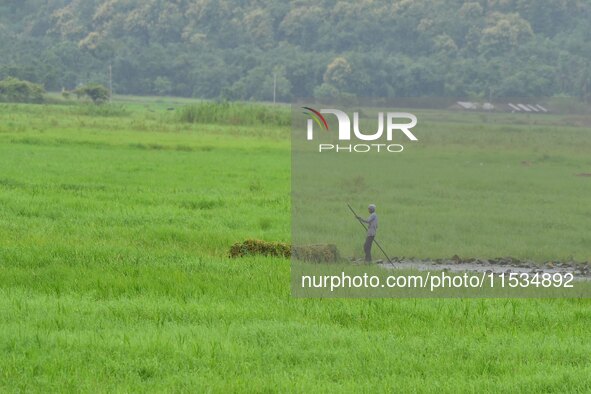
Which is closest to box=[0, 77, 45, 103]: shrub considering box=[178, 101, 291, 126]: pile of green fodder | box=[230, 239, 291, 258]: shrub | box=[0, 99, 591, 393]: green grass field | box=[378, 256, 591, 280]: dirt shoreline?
box=[178, 101, 291, 126]: pile of green fodder

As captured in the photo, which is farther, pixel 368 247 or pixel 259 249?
pixel 259 249

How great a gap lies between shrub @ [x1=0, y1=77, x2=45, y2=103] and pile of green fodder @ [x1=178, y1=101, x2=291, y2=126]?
19.7 m

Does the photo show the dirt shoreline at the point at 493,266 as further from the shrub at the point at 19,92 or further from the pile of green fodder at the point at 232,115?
the shrub at the point at 19,92

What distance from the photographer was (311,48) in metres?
96.5

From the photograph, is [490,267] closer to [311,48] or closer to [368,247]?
[368,247]

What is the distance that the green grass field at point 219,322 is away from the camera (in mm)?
6773

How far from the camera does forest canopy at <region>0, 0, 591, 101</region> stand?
7731 cm

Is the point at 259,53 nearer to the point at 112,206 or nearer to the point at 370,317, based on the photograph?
the point at 112,206

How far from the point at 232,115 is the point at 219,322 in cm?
3829

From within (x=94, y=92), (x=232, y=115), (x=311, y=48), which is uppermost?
(x=311, y=48)

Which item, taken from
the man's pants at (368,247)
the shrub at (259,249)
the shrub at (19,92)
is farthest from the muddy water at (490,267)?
the shrub at (19,92)

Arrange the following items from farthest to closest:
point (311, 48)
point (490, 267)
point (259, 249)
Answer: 1. point (311, 48)
2. point (259, 249)
3. point (490, 267)

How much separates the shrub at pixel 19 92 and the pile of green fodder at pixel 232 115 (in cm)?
1970

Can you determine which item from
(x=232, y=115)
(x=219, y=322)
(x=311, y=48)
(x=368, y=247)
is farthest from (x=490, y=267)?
(x=311, y=48)
